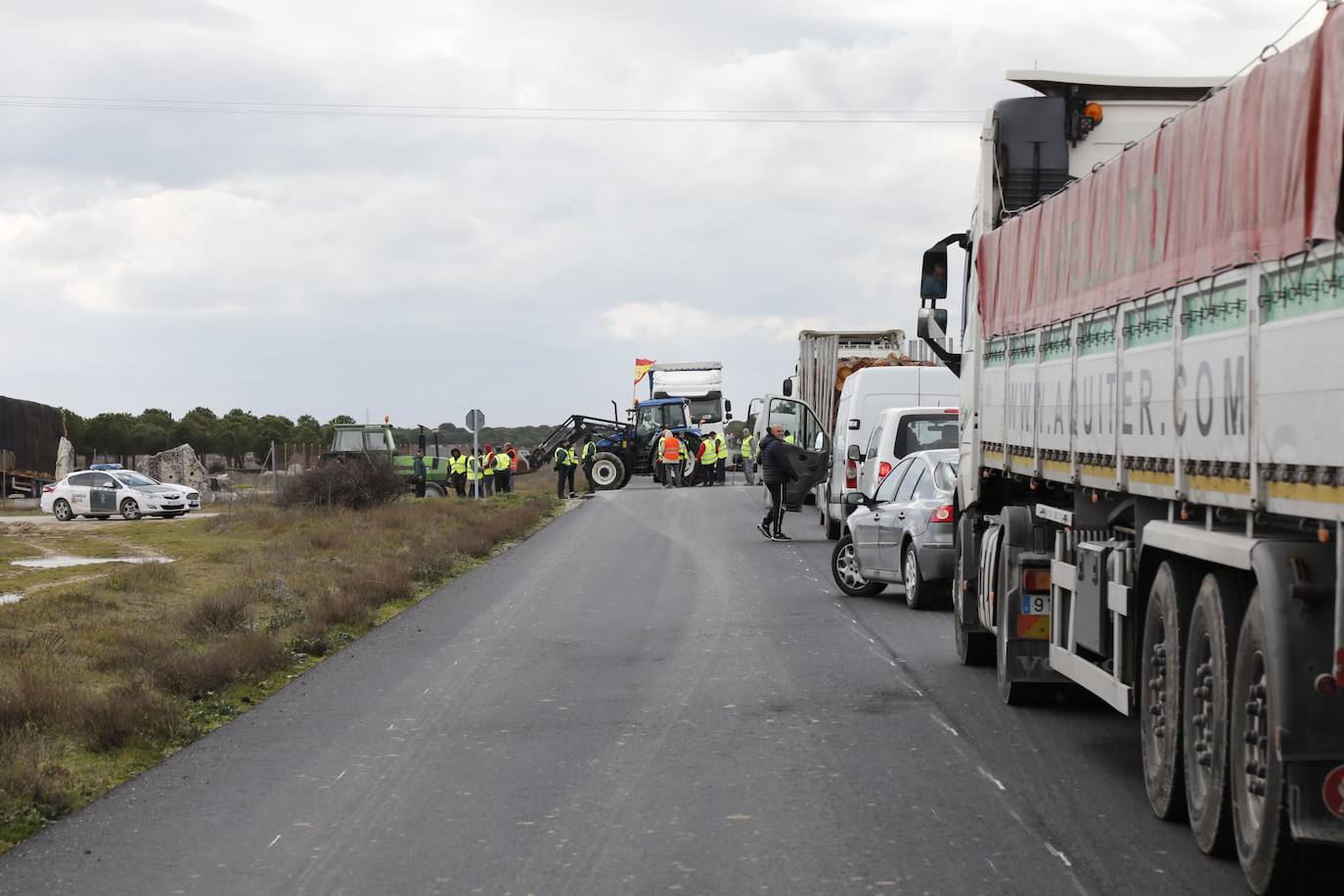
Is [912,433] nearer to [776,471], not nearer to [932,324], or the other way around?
[776,471]

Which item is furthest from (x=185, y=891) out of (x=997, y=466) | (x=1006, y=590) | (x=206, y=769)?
(x=997, y=466)

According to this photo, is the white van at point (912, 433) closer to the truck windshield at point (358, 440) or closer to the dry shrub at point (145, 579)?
the dry shrub at point (145, 579)

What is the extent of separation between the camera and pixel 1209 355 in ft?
20.5

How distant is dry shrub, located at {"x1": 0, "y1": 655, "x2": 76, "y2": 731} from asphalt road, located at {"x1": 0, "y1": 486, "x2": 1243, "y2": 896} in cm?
116

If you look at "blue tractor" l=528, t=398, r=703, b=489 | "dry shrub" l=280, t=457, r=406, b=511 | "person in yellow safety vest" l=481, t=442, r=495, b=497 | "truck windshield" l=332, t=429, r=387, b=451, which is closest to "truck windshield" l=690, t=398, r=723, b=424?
"blue tractor" l=528, t=398, r=703, b=489

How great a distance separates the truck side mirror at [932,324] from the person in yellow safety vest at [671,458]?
34.0m

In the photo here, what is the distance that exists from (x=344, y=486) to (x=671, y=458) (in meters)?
12.9

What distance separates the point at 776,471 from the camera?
83.5ft

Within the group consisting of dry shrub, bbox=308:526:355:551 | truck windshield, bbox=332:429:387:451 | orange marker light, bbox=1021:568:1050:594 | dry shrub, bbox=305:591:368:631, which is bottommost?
dry shrub, bbox=305:591:368:631

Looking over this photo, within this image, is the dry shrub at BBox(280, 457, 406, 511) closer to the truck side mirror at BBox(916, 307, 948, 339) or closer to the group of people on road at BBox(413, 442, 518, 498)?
the group of people on road at BBox(413, 442, 518, 498)

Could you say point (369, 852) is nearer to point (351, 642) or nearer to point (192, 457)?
point (351, 642)

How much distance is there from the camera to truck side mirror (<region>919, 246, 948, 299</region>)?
12.8 metres

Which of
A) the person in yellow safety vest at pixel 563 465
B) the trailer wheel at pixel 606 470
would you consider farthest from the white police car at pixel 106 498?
the trailer wheel at pixel 606 470

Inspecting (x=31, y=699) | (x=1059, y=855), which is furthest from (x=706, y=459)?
(x=1059, y=855)
